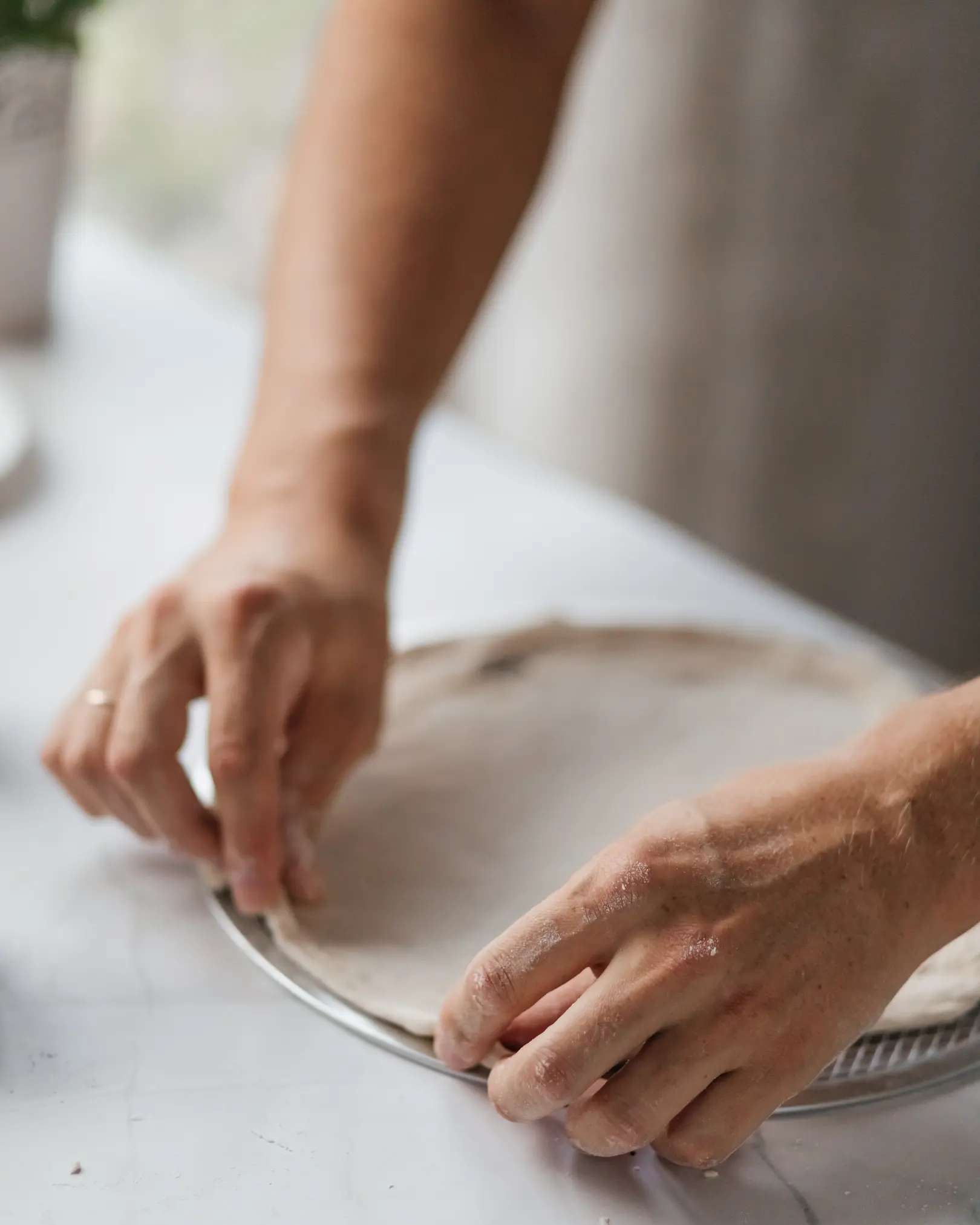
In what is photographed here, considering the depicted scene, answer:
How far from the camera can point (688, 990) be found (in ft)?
1.76

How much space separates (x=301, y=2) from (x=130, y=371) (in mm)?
979

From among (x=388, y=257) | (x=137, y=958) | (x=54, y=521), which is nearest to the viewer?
(x=137, y=958)

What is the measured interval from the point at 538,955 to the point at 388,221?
0.57 meters

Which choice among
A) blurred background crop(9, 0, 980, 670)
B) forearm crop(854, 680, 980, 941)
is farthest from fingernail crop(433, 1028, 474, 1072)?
blurred background crop(9, 0, 980, 670)

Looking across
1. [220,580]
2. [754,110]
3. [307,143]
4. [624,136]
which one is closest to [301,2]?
[624,136]

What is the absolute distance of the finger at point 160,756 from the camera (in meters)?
0.70

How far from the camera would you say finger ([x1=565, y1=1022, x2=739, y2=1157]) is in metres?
0.53

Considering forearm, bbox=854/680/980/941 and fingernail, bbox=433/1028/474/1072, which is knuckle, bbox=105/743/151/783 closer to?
fingernail, bbox=433/1028/474/1072

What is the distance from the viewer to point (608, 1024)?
53cm

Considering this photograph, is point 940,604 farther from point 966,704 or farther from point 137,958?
point 137,958

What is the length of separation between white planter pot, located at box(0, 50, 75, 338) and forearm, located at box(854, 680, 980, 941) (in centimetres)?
114

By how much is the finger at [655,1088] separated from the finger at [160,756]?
0.27 m

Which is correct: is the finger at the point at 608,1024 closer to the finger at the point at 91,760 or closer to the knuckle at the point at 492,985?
the knuckle at the point at 492,985

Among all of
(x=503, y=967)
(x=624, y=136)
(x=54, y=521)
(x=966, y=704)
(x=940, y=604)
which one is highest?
(x=624, y=136)
